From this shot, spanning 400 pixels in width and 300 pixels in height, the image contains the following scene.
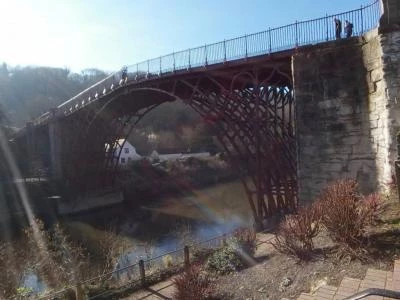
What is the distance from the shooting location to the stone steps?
492 cm

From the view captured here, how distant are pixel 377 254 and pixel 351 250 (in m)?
0.36

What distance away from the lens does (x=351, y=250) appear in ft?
19.5

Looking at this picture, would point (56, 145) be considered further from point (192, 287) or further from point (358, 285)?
point (358, 285)

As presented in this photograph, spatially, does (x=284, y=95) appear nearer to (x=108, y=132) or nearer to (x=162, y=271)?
(x=162, y=271)

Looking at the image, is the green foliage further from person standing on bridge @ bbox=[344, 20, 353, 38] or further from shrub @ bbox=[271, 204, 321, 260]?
shrub @ bbox=[271, 204, 321, 260]

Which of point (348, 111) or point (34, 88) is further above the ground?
point (34, 88)

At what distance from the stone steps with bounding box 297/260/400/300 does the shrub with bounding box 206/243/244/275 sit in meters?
3.43

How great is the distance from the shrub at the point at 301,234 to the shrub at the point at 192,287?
153 cm

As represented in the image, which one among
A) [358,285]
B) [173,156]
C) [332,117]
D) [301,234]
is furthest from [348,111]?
[173,156]

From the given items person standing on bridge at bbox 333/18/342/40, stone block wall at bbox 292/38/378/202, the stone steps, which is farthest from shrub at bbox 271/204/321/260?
person standing on bridge at bbox 333/18/342/40

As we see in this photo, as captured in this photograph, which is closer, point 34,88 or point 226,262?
point 226,262

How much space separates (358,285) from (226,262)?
411cm

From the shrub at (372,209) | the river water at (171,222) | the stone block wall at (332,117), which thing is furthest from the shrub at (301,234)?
the river water at (171,222)

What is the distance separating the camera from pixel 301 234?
6.96 metres
